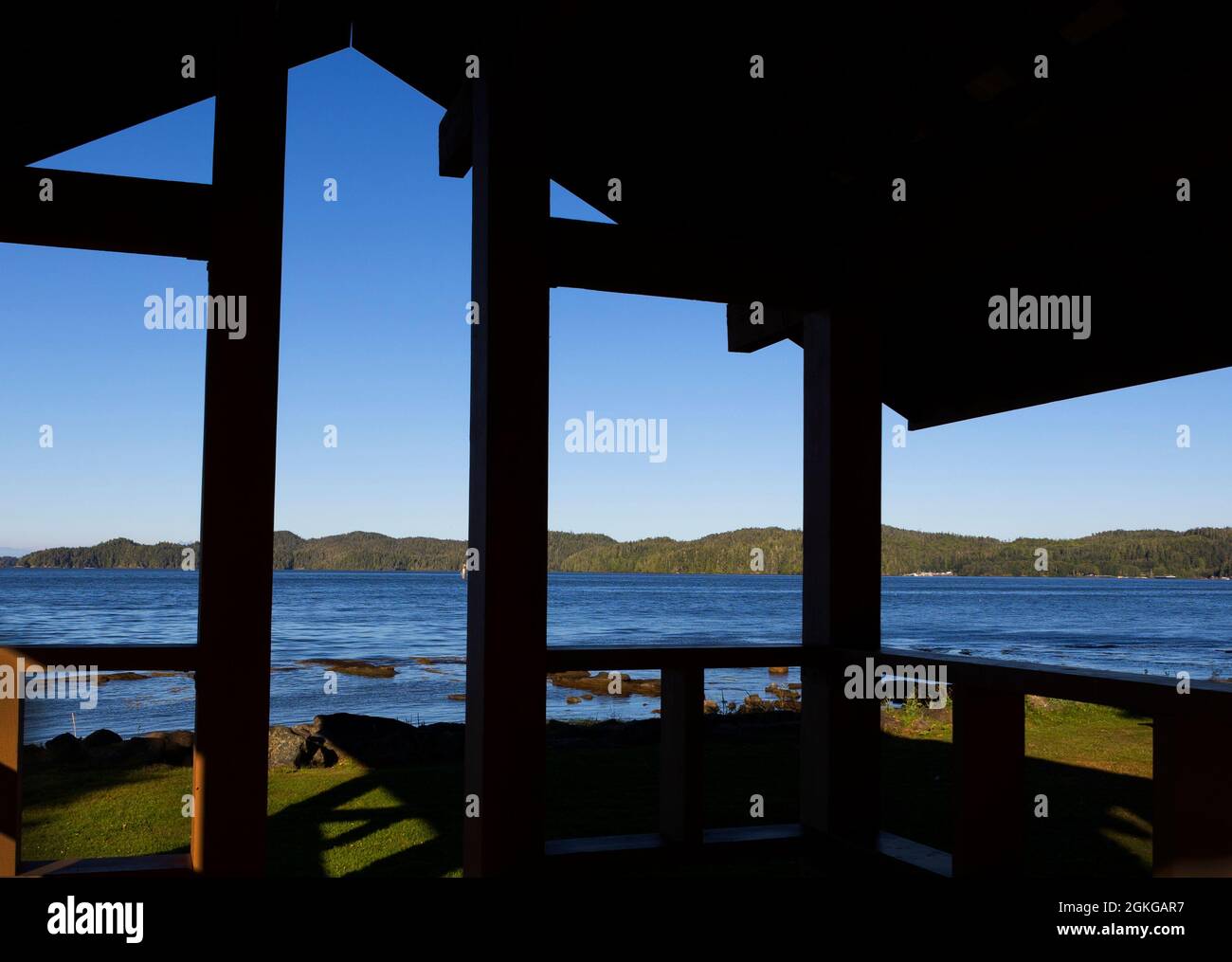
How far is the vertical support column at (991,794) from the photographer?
2.74 m

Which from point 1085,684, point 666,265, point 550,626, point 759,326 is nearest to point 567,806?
point 759,326

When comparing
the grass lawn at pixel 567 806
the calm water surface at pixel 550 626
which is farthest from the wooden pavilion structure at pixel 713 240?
the calm water surface at pixel 550 626

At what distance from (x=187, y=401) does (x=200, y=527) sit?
4220cm

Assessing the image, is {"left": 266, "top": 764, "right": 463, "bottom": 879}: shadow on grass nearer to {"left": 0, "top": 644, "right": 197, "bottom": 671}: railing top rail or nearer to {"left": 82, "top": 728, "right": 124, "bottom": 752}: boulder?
{"left": 0, "top": 644, "right": 197, "bottom": 671}: railing top rail

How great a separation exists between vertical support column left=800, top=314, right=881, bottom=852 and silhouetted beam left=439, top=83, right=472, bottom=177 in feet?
4.96

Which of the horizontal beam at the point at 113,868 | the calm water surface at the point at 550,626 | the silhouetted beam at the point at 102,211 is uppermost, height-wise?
the silhouetted beam at the point at 102,211

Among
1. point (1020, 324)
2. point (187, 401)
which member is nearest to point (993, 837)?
point (1020, 324)

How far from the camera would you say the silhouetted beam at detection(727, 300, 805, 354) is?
158 inches

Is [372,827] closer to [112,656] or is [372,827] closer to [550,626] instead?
[112,656]

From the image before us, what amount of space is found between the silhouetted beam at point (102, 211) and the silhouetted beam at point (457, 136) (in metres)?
0.98

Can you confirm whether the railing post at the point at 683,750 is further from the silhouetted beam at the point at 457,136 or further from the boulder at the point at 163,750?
the boulder at the point at 163,750

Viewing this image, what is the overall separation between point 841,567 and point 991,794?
1035mm

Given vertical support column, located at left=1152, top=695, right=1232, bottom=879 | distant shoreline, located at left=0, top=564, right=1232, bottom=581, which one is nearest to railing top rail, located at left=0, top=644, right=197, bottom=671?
vertical support column, located at left=1152, top=695, right=1232, bottom=879
